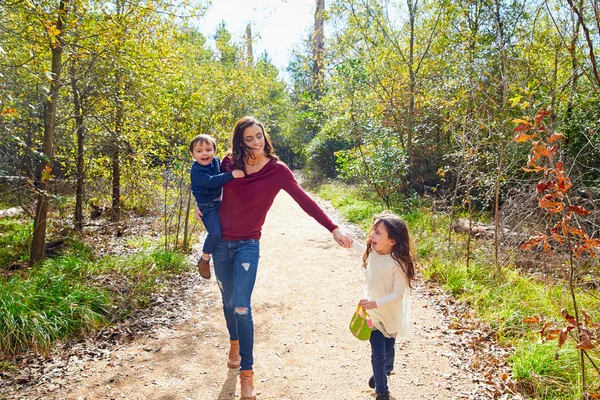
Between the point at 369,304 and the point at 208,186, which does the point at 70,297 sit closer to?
the point at 208,186

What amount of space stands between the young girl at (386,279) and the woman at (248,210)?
255 millimetres

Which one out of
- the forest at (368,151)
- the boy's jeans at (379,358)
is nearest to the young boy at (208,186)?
the boy's jeans at (379,358)

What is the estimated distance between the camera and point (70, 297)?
455 centimetres

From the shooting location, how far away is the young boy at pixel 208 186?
3189mm

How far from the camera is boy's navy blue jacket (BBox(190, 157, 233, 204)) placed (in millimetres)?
3191

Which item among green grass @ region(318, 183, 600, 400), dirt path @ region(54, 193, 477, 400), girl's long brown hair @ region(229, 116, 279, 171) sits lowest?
dirt path @ region(54, 193, 477, 400)

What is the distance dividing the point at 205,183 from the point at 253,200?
40 cm

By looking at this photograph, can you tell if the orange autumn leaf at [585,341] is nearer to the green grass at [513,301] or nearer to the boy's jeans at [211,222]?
the green grass at [513,301]

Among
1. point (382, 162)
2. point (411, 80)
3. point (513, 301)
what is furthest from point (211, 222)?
point (411, 80)

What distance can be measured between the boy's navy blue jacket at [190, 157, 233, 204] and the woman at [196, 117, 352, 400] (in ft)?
0.34

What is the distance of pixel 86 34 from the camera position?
600cm

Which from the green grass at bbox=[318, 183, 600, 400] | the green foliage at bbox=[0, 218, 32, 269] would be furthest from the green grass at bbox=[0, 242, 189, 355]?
the green grass at bbox=[318, 183, 600, 400]

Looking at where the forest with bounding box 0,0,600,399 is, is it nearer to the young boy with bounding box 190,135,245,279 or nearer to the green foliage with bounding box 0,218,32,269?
the green foliage with bounding box 0,218,32,269

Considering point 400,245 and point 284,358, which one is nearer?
point 400,245
